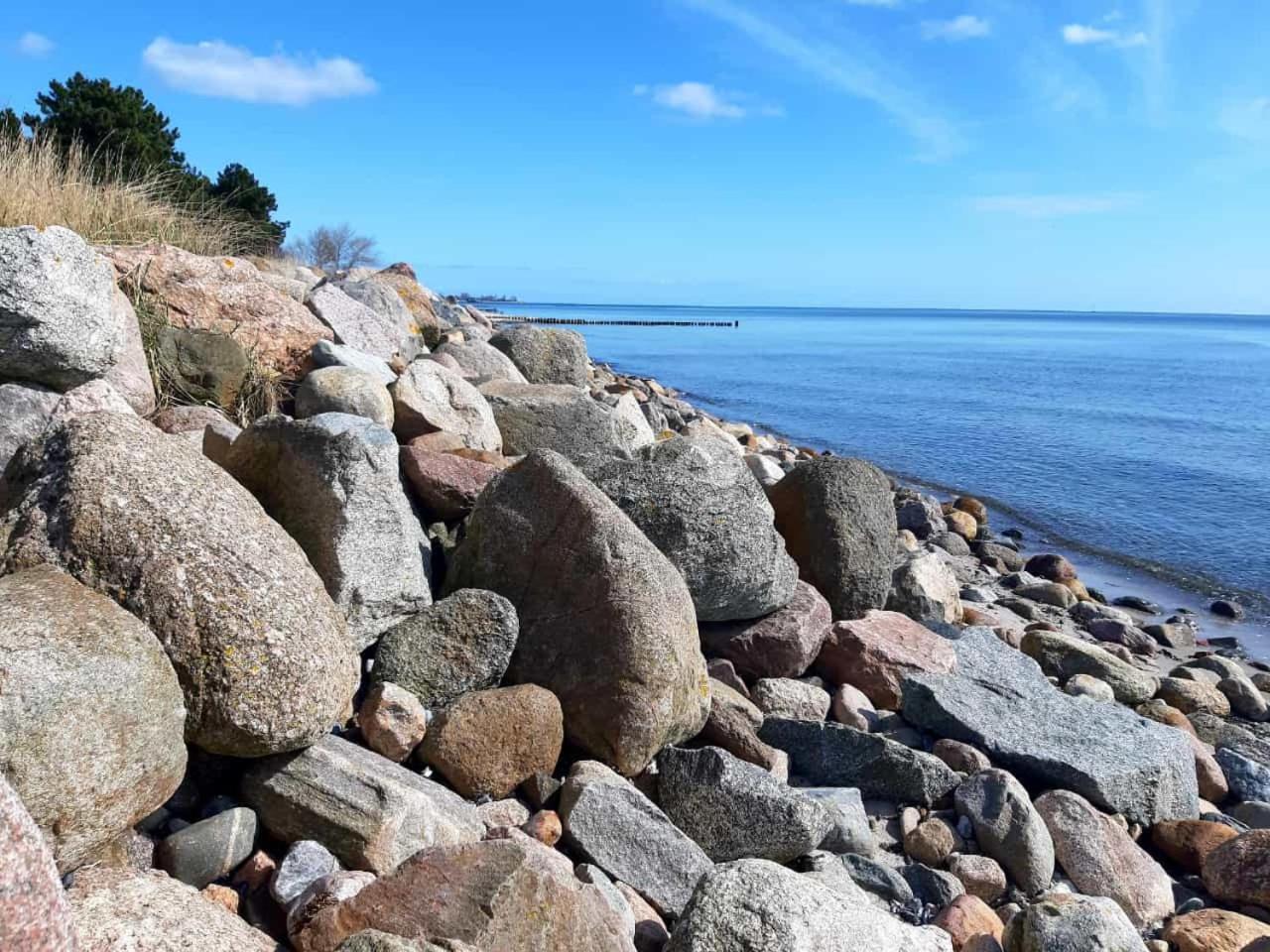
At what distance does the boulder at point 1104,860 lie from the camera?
181 inches

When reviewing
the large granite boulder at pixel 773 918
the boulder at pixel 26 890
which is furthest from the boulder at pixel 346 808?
the boulder at pixel 26 890

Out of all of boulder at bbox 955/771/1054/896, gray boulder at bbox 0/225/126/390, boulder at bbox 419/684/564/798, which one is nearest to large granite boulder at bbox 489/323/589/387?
gray boulder at bbox 0/225/126/390

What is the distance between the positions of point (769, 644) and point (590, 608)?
1.55m

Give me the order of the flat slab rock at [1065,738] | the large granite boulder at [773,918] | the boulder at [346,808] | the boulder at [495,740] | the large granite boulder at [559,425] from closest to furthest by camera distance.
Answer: the large granite boulder at [773,918]
the boulder at [346,808]
the boulder at [495,740]
the flat slab rock at [1065,738]
the large granite boulder at [559,425]

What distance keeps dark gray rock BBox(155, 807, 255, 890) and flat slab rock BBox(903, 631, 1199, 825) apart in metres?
3.66

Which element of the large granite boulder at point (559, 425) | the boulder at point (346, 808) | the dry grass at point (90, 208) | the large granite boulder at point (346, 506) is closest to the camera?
the boulder at point (346, 808)

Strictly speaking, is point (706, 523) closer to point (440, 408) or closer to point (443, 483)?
point (443, 483)

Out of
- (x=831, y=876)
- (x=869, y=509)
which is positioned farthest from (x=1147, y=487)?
(x=831, y=876)

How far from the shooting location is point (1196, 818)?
542cm

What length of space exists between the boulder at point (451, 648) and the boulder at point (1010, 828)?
2.34m

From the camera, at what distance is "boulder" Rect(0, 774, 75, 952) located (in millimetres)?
2066

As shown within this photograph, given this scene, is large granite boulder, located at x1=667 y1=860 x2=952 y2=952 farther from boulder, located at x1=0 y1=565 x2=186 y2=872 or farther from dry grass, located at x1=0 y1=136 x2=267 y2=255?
dry grass, located at x1=0 y1=136 x2=267 y2=255

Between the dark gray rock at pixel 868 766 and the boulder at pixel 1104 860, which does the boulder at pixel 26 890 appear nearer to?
the dark gray rock at pixel 868 766

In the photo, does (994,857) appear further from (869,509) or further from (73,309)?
(73,309)
